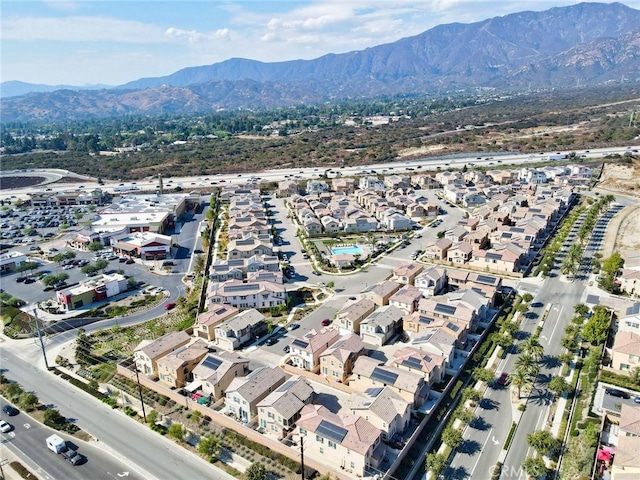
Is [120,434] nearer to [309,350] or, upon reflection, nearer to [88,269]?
[309,350]

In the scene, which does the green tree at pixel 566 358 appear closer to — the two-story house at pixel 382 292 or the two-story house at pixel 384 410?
the two-story house at pixel 384 410

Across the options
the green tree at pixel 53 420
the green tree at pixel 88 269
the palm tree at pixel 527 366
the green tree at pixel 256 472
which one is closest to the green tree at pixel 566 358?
the palm tree at pixel 527 366

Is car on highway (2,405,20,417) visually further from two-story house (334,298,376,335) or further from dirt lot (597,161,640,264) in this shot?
dirt lot (597,161,640,264)

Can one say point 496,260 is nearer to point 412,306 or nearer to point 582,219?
point 412,306

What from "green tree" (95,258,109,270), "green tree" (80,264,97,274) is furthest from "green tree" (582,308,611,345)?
"green tree" (80,264,97,274)

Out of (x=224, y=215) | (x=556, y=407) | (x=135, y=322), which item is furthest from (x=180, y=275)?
(x=556, y=407)

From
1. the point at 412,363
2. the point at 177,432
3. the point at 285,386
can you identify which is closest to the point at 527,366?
the point at 412,363
